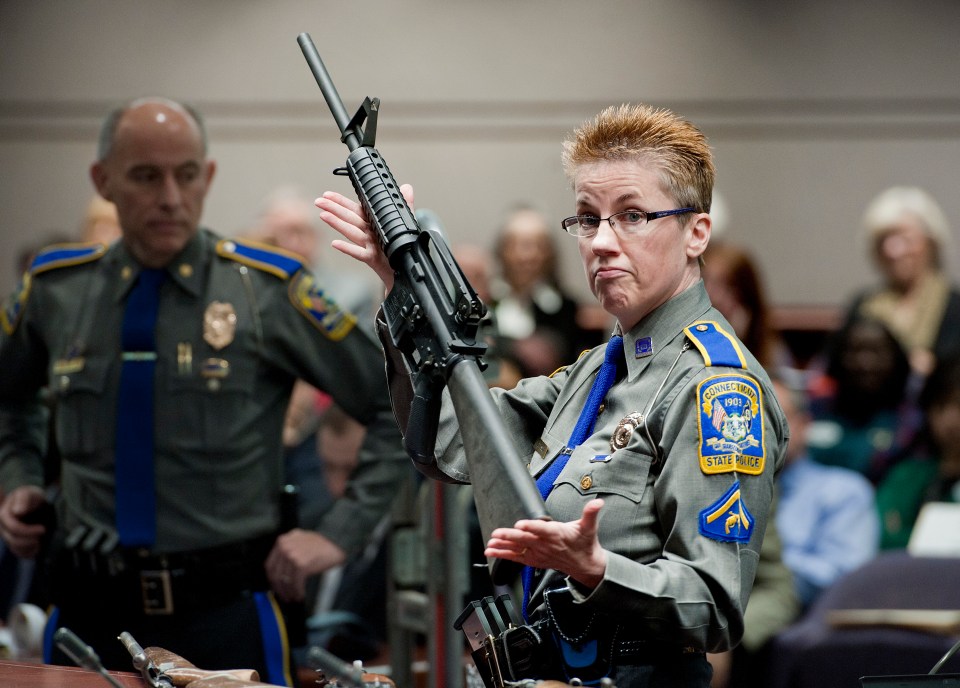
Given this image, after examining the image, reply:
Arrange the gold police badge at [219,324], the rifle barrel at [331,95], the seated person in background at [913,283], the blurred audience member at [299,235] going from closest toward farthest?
the rifle barrel at [331,95] → the gold police badge at [219,324] → the seated person in background at [913,283] → the blurred audience member at [299,235]

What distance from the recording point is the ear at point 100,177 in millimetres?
2918

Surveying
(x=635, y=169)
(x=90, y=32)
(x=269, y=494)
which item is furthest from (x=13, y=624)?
(x=90, y=32)

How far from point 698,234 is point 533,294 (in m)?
3.63

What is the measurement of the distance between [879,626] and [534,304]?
7.27 ft

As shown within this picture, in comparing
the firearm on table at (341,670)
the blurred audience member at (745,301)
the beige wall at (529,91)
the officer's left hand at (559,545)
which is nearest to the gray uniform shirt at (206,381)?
the firearm on table at (341,670)

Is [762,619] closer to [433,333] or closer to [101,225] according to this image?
[433,333]

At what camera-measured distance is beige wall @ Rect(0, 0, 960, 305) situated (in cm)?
723

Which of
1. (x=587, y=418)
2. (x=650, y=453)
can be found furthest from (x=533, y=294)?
(x=650, y=453)

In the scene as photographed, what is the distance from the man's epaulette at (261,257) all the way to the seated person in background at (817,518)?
71.8 inches

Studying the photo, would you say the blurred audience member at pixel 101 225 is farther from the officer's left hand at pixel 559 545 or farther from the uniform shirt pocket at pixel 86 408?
the officer's left hand at pixel 559 545

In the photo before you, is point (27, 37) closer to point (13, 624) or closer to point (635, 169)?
point (13, 624)

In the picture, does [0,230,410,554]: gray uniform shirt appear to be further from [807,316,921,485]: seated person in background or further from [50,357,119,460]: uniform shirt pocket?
[807,316,921,485]: seated person in background

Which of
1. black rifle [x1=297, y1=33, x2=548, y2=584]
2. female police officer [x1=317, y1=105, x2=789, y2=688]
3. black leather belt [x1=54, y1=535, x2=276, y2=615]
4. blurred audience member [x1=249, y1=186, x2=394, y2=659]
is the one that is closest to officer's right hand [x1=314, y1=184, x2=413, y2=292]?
black rifle [x1=297, y1=33, x2=548, y2=584]

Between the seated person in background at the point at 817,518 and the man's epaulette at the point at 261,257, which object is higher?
the man's epaulette at the point at 261,257
